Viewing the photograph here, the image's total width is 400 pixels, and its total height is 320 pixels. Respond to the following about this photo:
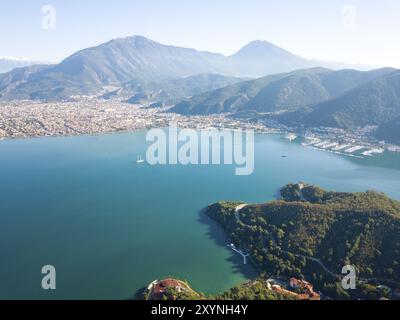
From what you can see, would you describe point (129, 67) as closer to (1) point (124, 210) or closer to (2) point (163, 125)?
(2) point (163, 125)

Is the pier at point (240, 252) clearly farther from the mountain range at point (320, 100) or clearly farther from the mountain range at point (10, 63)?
the mountain range at point (10, 63)

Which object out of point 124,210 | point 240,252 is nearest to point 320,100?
point 124,210

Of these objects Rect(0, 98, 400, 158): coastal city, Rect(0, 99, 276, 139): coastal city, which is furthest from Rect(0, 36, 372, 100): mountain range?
Rect(0, 98, 400, 158): coastal city

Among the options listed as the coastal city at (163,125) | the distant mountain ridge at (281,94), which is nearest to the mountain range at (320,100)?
the distant mountain ridge at (281,94)
